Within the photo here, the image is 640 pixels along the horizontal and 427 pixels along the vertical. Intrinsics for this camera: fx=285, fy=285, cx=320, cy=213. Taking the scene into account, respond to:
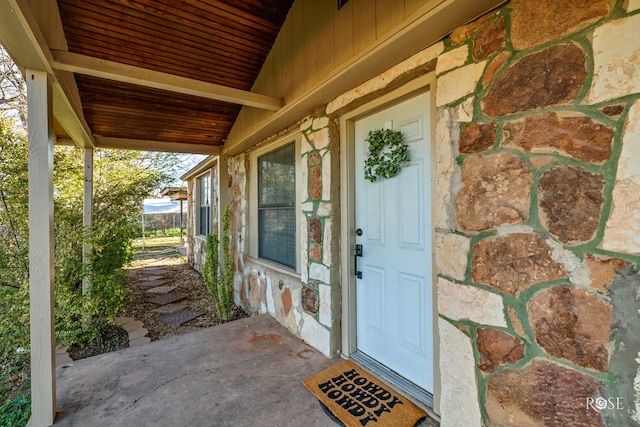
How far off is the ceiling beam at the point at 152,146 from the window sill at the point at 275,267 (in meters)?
1.84

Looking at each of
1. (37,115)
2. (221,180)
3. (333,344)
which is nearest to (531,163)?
(333,344)

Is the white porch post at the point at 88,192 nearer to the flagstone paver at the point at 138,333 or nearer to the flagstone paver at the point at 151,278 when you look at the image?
the flagstone paver at the point at 138,333

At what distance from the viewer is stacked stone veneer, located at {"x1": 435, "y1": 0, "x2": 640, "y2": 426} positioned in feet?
3.16

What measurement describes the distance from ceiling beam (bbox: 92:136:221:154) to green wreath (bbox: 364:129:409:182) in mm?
3121

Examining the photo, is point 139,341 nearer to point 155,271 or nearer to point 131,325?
point 131,325

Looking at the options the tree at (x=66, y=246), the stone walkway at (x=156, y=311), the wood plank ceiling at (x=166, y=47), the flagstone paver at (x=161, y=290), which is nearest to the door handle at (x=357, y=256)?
the wood plank ceiling at (x=166, y=47)

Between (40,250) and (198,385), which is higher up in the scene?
(40,250)

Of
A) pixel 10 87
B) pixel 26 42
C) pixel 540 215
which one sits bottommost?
pixel 540 215

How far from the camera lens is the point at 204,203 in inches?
262

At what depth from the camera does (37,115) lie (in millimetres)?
1734

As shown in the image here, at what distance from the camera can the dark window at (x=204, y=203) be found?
629cm

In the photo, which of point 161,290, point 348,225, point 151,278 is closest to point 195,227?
point 151,278

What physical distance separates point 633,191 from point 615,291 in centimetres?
34

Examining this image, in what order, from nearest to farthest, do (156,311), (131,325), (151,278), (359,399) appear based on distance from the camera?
(359,399) → (131,325) → (156,311) → (151,278)
